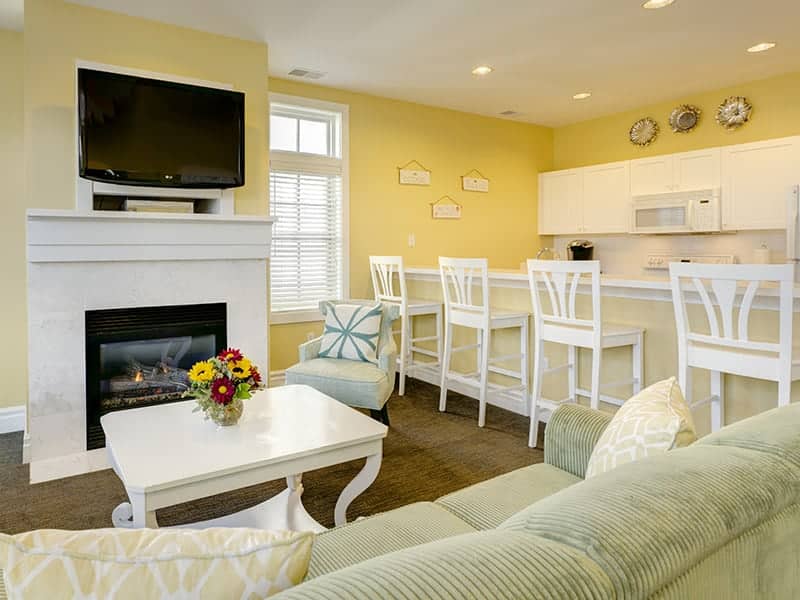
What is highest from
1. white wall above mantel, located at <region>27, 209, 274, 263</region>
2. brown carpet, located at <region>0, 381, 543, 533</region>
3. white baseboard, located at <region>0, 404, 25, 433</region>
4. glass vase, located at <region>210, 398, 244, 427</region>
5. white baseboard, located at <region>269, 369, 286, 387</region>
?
white wall above mantel, located at <region>27, 209, 274, 263</region>

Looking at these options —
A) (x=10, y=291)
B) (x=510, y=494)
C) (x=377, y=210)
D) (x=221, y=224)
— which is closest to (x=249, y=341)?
(x=221, y=224)

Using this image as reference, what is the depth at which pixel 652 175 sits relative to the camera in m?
5.52

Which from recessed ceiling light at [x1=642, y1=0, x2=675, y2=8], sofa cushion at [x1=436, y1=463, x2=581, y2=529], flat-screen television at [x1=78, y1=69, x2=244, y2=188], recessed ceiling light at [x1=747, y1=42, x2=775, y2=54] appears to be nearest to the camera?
sofa cushion at [x1=436, y1=463, x2=581, y2=529]

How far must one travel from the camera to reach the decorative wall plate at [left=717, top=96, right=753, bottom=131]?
4977mm

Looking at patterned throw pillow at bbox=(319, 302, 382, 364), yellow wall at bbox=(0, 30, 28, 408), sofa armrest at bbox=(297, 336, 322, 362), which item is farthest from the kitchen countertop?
yellow wall at bbox=(0, 30, 28, 408)

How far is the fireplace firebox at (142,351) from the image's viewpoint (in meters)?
3.24

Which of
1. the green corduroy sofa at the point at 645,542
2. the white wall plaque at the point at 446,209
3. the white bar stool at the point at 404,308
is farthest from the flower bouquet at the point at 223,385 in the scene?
the white wall plaque at the point at 446,209

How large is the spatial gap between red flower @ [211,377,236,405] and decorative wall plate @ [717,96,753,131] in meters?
5.10

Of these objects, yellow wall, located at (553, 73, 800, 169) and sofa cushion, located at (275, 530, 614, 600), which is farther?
yellow wall, located at (553, 73, 800, 169)

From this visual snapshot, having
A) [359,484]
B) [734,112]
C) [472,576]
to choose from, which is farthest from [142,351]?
[734,112]

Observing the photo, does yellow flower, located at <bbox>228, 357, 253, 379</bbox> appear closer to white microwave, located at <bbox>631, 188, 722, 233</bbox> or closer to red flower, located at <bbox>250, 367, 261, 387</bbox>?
red flower, located at <bbox>250, 367, 261, 387</bbox>

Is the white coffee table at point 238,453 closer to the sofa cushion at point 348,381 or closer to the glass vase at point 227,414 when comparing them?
the glass vase at point 227,414

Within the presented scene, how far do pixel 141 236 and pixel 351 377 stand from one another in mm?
1510

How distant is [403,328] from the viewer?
4672mm
